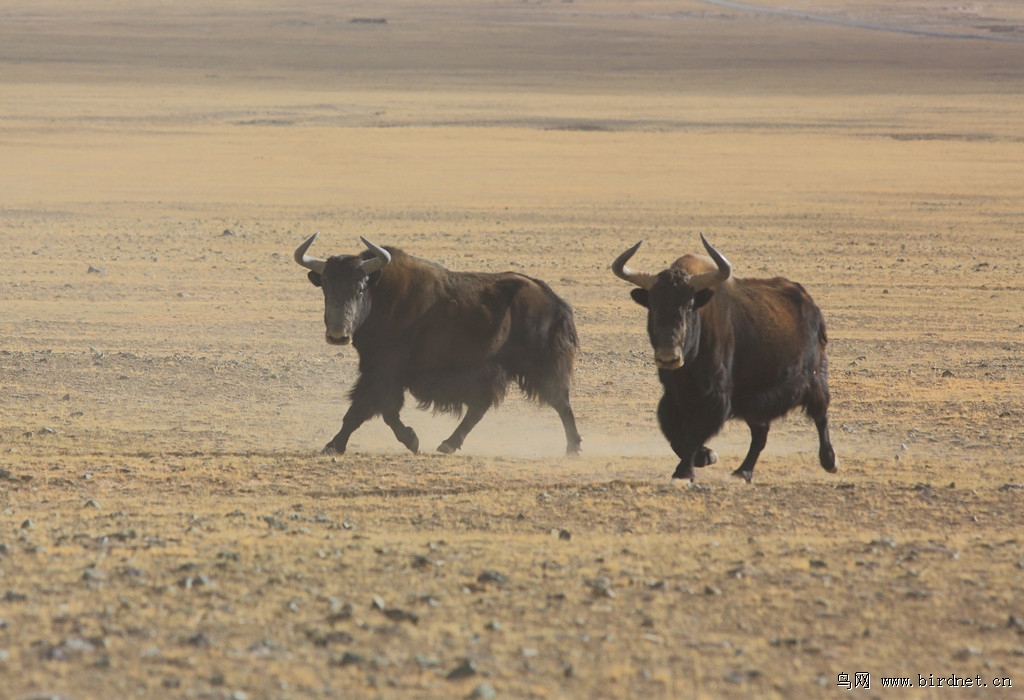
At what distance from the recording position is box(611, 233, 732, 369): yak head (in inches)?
297

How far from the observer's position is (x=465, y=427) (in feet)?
31.8

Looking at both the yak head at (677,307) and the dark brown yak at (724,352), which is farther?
the dark brown yak at (724,352)

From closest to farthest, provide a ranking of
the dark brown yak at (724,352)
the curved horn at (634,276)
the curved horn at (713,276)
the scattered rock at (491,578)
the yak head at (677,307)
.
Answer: the scattered rock at (491,578) → the yak head at (677,307) → the dark brown yak at (724,352) → the curved horn at (713,276) → the curved horn at (634,276)

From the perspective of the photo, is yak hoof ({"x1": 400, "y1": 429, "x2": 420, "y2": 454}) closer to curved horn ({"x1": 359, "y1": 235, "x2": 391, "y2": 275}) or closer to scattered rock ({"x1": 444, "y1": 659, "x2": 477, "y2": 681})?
curved horn ({"x1": 359, "y1": 235, "x2": 391, "y2": 275})

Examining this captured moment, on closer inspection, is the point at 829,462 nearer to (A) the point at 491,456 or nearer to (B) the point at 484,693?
(A) the point at 491,456

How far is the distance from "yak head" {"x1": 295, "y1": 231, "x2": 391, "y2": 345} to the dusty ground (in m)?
0.82

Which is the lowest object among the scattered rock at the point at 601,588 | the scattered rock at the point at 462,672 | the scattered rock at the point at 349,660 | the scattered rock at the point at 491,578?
the scattered rock at the point at 491,578

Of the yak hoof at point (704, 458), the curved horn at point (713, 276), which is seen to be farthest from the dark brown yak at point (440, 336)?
the curved horn at point (713, 276)

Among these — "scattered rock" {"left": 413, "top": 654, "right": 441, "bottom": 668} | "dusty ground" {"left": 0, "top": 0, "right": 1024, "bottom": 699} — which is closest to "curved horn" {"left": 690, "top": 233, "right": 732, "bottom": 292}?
"dusty ground" {"left": 0, "top": 0, "right": 1024, "bottom": 699}

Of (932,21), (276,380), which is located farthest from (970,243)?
(932,21)

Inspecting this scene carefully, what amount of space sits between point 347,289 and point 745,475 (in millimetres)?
2733

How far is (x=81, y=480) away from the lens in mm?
7855

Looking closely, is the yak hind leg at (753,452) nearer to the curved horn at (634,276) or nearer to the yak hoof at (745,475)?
the yak hoof at (745,475)

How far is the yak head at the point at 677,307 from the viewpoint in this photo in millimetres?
7555
